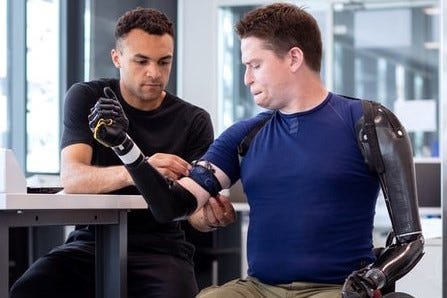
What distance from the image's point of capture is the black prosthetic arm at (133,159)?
6.22 feet

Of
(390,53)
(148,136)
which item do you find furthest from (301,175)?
(390,53)

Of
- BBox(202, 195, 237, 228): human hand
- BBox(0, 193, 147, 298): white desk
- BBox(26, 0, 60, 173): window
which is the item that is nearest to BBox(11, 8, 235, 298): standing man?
BBox(0, 193, 147, 298): white desk

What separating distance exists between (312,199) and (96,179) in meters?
0.84

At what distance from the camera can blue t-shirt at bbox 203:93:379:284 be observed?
185cm

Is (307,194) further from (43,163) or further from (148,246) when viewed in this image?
(43,163)

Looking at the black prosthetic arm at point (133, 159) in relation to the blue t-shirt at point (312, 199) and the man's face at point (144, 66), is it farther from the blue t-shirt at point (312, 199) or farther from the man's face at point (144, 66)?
the man's face at point (144, 66)

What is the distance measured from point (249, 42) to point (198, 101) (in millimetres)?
4652

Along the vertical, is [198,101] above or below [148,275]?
above

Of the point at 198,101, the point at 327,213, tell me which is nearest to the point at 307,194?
the point at 327,213

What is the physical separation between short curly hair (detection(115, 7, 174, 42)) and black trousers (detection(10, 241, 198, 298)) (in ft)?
2.33

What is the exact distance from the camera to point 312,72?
201 centimetres

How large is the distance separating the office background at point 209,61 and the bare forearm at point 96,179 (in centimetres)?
90

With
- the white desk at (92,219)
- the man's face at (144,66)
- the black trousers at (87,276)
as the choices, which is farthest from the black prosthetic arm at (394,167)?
the man's face at (144,66)

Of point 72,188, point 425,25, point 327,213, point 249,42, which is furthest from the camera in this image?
point 425,25
